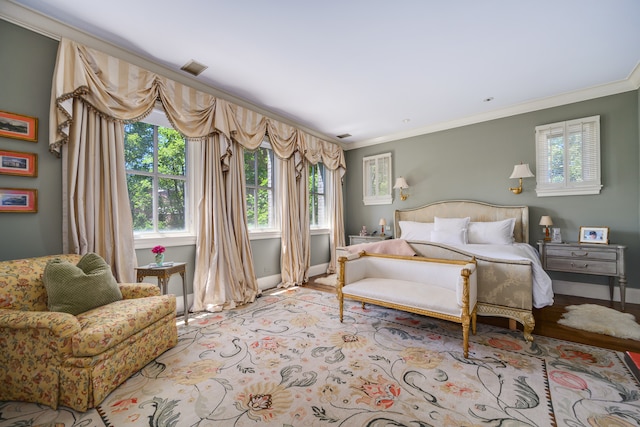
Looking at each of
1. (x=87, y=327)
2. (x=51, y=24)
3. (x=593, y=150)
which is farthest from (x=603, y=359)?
(x=51, y=24)

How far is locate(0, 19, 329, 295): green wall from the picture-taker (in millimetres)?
2146

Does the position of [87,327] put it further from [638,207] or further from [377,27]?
[638,207]

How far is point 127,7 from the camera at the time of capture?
2.13m

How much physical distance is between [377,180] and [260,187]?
261cm

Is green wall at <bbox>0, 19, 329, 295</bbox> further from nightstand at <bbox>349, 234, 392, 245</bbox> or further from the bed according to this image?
nightstand at <bbox>349, 234, 392, 245</bbox>

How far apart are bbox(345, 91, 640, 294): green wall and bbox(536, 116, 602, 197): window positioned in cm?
9

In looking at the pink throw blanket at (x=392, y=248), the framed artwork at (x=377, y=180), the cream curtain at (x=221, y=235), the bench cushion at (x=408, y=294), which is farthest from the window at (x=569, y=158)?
the cream curtain at (x=221, y=235)

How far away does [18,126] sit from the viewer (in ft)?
7.16

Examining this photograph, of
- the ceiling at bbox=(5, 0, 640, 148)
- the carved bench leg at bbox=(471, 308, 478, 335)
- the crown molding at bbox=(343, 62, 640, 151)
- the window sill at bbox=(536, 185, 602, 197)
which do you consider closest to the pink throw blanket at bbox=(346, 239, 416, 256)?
the carved bench leg at bbox=(471, 308, 478, 335)

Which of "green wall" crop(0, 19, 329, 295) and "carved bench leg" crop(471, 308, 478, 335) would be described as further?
"carved bench leg" crop(471, 308, 478, 335)

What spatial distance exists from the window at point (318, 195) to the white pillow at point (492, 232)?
9.20 feet

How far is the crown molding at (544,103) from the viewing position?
3.42 metres

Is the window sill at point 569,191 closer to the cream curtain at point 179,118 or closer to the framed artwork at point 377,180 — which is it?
the framed artwork at point 377,180

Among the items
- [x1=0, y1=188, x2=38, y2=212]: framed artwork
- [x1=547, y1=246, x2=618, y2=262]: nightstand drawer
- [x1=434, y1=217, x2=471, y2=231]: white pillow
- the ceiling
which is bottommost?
[x1=547, y1=246, x2=618, y2=262]: nightstand drawer
